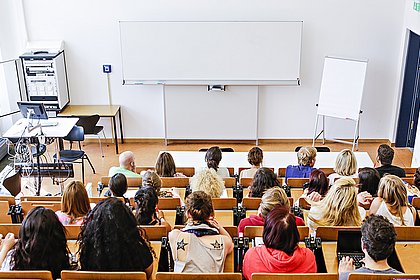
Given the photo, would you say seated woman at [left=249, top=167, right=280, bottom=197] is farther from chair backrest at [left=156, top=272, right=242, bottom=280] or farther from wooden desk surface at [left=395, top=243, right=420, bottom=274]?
chair backrest at [left=156, top=272, right=242, bottom=280]

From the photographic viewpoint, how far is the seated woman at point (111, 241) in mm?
3023

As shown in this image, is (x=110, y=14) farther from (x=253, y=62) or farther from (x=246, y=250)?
(x=246, y=250)

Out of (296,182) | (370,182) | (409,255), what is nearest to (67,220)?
(296,182)

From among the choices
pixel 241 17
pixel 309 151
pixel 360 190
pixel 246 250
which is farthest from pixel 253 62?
pixel 246 250

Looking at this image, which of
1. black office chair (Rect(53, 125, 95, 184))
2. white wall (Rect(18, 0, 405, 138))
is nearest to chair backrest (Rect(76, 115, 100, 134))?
black office chair (Rect(53, 125, 95, 184))

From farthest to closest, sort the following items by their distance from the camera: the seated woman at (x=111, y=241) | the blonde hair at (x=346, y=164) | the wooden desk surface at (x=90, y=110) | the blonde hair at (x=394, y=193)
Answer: the wooden desk surface at (x=90, y=110)
the blonde hair at (x=346, y=164)
the blonde hair at (x=394, y=193)
the seated woman at (x=111, y=241)

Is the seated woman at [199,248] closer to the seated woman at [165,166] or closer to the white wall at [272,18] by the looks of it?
the seated woman at [165,166]

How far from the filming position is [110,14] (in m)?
8.30

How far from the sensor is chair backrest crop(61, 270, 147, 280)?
295cm

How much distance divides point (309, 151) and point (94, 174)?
3871 millimetres

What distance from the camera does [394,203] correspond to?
3914 mm

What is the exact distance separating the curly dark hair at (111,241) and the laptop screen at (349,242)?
4.54ft

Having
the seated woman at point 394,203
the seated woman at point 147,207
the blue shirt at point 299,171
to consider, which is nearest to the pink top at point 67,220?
the seated woman at point 147,207

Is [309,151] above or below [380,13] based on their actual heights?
below
